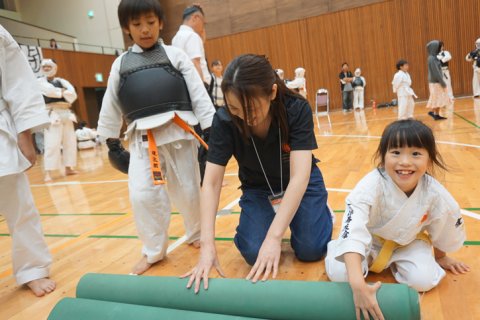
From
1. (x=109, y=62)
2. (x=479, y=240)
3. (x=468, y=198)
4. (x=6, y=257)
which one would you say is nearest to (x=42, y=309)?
(x=6, y=257)

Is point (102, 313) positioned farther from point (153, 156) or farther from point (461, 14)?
point (461, 14)

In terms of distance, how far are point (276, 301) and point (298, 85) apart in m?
8.74

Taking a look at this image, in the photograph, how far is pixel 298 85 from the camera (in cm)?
941

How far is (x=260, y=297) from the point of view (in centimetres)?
112

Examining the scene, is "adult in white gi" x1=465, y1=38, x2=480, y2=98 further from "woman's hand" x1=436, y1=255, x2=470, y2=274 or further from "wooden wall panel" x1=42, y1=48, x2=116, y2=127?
"wooden wall panel" x1=42, y1=48, x2=116, y2=127

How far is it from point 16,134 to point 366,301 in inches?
65.6

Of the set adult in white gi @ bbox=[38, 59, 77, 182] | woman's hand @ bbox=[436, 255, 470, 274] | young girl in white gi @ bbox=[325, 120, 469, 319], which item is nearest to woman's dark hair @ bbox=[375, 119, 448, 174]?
young girl in white gi @ bbox=[325, 120, 469, 319]

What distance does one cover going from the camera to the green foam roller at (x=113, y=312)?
1118 mm

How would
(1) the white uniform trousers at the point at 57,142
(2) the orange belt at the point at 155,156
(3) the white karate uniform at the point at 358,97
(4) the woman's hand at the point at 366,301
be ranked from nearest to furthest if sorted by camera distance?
1. (4) the woman's hand at the point at 366,301
2. (2) the orange belt at the point at 155,156
3. (1) the white uniform trousers at the point at 57,142
4. (3) the white karate uniform at the point at 358,97

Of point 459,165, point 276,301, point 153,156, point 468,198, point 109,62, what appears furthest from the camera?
point 109,62

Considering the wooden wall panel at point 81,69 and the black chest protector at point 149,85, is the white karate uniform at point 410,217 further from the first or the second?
the wooden wall panel at point 81,69

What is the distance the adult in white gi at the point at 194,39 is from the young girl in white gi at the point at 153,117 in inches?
52.5

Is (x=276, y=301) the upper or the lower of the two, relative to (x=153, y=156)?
lower

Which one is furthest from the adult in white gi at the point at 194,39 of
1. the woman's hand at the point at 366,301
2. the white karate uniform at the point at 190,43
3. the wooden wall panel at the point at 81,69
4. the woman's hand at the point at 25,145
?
the wooden wall panel at the point at 81,69
